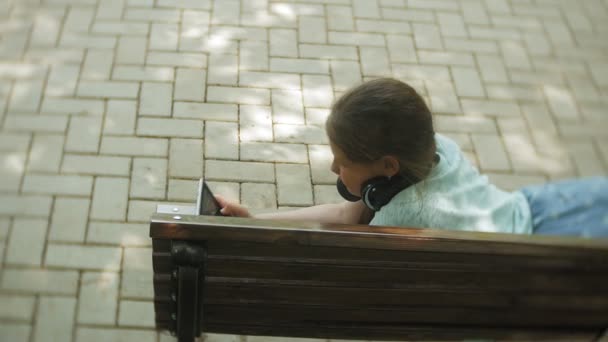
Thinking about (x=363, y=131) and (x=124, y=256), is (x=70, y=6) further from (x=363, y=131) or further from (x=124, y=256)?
(x=363, y=131)

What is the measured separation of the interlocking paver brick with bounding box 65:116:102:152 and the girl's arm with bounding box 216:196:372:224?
138cm

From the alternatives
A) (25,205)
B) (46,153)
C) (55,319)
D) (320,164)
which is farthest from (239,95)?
(55,319)

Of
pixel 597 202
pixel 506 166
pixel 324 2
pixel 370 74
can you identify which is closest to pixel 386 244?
pixel 597 202

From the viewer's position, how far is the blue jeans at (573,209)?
237 cm

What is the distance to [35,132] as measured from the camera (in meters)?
3.48

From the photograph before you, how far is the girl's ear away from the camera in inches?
77.4

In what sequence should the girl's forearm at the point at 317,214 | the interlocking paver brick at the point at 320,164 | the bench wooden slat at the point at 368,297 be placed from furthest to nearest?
the interlocking paver brick at the point at 320,164 → the girl's forearm at the point at 317,214 → the bench wooden slat at the point at 368,297

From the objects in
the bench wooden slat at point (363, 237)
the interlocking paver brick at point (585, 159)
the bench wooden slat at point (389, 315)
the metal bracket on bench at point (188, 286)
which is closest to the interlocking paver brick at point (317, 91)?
the interlocking paver brick at point (585, 159)

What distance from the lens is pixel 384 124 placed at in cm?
189

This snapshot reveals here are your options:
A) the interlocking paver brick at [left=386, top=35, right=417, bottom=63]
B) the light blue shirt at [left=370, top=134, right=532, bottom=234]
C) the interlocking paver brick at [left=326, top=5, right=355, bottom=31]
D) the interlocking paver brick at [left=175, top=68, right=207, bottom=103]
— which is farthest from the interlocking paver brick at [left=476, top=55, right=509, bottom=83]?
the light blue shirt at [left=370, top=134, right=532, bottom=234]

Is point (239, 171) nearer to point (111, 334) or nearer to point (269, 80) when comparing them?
point (269, 80)

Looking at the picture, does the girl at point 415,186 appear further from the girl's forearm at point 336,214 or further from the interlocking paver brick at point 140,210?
the interlocking paver brick at point 140,210

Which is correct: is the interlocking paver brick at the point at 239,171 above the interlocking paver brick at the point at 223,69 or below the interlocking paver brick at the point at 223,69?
below

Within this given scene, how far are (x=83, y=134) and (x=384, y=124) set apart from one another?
7.13 ft
